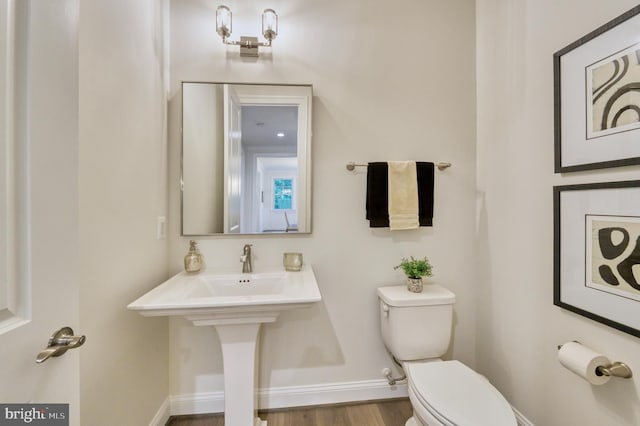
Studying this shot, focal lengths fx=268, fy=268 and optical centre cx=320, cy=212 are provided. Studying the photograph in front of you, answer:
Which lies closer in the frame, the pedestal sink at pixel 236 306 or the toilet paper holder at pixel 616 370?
the toilet paper holder at pixel 616 370

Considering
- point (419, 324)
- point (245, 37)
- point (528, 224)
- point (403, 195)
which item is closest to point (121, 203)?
point (245, 37)

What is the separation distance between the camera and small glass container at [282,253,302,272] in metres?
1.53

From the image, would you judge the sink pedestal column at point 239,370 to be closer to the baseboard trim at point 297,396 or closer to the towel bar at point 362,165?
the baseboard trim at point 297,396

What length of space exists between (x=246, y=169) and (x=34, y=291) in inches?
45.8

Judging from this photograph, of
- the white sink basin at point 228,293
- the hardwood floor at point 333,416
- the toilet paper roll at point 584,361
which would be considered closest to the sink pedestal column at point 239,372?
the white sink basin at point 228,293

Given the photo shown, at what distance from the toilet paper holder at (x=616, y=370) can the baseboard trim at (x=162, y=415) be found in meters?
1.97

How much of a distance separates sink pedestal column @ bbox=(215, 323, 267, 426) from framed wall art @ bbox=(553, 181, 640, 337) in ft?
4.50

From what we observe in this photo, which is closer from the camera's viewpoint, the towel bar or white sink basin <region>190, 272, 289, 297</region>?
white sink basin <region>190, 272, 289, 297</region>

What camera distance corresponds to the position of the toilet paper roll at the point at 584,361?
969 mm

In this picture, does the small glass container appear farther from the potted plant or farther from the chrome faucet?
the potted plant

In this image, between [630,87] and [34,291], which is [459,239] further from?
[34,291]

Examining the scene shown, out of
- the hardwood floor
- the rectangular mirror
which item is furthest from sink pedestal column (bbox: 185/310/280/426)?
the rectangular mirror

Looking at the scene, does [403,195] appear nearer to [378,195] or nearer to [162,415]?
[378,195]

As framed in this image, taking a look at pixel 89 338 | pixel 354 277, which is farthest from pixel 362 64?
pixel 89 338
